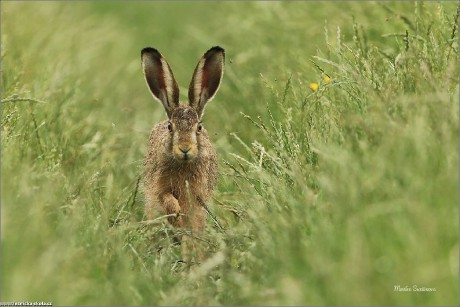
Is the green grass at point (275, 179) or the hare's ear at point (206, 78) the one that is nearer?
the green grass at point (275, 179)

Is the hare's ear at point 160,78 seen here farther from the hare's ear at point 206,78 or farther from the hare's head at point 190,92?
the hare's ear at point 206,78

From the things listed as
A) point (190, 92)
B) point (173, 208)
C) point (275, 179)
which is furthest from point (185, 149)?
point (275, 179)

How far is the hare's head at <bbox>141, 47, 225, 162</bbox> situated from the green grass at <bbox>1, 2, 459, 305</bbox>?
0.40m

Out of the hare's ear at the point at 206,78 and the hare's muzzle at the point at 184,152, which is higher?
the hare's ear at the point at 206,78

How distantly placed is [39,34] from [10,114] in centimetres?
330

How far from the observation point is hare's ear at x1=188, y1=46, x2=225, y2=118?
781cm

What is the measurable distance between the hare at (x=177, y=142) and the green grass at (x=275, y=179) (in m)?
0.20

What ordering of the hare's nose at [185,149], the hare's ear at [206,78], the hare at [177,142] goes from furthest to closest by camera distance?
the hare's ear at [206,78] < the hare at [177,142] < the hare's nose at [185,149]

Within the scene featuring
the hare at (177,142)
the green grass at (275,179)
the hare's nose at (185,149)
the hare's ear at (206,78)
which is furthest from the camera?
the hare's ear at (206,78)

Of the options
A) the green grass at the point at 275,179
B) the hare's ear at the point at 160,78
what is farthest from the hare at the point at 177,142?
the green grass at the point at 275,179

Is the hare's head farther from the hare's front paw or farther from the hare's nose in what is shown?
the hare's front paw

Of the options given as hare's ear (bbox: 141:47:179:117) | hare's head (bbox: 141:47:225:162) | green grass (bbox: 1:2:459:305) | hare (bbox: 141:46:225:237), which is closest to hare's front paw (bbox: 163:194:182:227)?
hare (bbox: 141:46:225:237)

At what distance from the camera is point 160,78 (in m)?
7.90

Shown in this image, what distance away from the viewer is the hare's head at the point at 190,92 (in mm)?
7629
